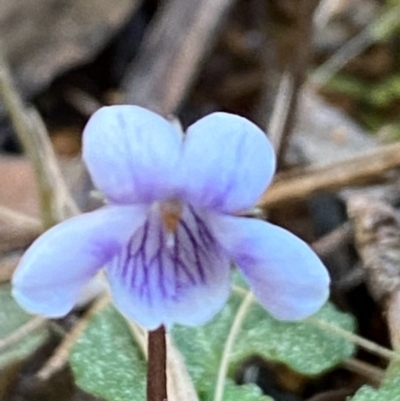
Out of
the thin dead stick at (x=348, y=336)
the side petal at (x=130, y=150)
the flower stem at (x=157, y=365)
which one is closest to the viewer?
the side petal at (x=130, y=150)

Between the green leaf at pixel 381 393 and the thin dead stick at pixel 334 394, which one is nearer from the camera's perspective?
the green leaf at pixel 381 393

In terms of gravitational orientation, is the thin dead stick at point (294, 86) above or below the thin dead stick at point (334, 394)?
above

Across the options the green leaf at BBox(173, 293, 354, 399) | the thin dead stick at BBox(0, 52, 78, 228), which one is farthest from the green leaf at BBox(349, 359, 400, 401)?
the thin dead stick at BBox(0, 52, 78, 228)

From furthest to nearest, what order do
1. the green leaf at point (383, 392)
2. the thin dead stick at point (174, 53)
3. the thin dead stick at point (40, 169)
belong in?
1. the thin dead stick at point (174, 53)
2. the thin dead stick at point (40, 169)
3. the green leaf at point (383, 392)

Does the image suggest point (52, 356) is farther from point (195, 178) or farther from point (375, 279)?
point (195, 178)

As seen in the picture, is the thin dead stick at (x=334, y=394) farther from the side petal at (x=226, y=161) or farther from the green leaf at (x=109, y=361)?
the side petal at (x=226, y=161)

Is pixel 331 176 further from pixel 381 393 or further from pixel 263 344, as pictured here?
pixel 381 393

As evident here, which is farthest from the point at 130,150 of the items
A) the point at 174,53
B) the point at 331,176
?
the point at 174,53

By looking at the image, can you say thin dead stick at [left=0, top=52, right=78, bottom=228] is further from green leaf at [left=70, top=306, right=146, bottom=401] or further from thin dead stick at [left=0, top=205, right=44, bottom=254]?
green leaf at [left=70, top=306, right=146, bottom=401]

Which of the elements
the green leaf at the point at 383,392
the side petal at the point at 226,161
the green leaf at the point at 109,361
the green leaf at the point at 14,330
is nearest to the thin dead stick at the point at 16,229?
the green leaf at the point at 14,330
